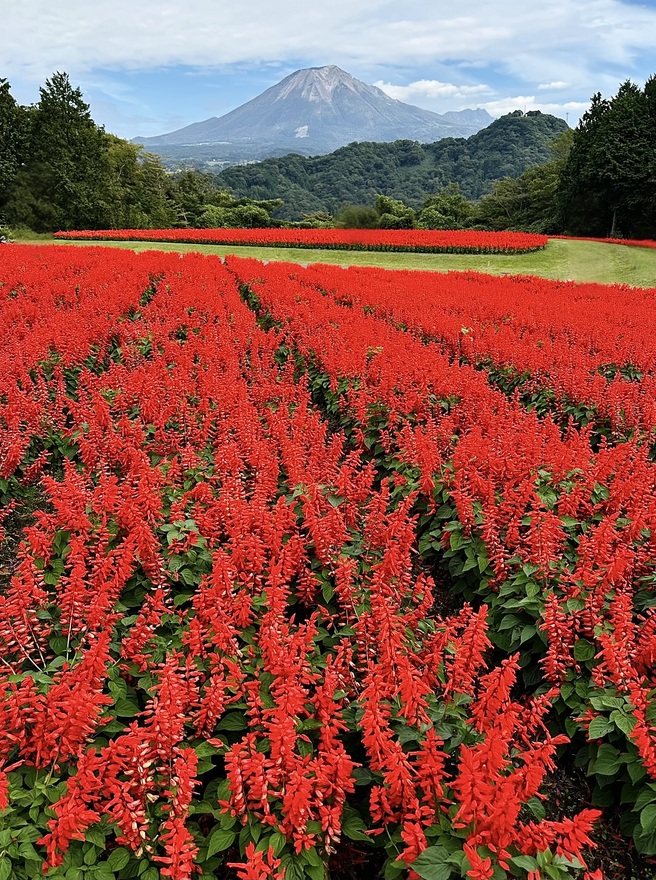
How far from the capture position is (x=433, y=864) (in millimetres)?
2146

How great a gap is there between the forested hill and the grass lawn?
2244 inches

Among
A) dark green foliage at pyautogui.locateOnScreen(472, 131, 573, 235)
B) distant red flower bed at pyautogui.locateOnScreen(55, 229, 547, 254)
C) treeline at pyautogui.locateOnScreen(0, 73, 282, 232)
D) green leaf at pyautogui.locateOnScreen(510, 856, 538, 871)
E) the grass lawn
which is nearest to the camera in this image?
green leaf at pyautogui.locateOnScreen(510, 856, 538, 871)

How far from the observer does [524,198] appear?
55094 mm

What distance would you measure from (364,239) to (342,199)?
63.4 metres

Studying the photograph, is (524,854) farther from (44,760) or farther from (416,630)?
(44,760)

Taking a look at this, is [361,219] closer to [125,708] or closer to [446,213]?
[446,213]

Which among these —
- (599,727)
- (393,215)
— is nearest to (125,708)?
(599,727)

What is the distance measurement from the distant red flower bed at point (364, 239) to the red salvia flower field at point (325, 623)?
24887 mm

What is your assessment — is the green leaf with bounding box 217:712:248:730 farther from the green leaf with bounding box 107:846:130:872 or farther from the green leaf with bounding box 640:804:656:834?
the green leaf with bounding box 640:804:656:834

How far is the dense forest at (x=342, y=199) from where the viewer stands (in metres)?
37.0

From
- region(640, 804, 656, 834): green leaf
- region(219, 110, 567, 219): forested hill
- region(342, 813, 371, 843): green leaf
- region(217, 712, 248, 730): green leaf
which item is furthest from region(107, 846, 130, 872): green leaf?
region(219, 110, 567, 219): forested hill

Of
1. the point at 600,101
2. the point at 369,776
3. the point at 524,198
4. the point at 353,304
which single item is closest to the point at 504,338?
the point at 353,304

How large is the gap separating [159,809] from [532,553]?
300cm

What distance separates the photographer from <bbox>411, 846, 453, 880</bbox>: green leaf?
2.11 m
